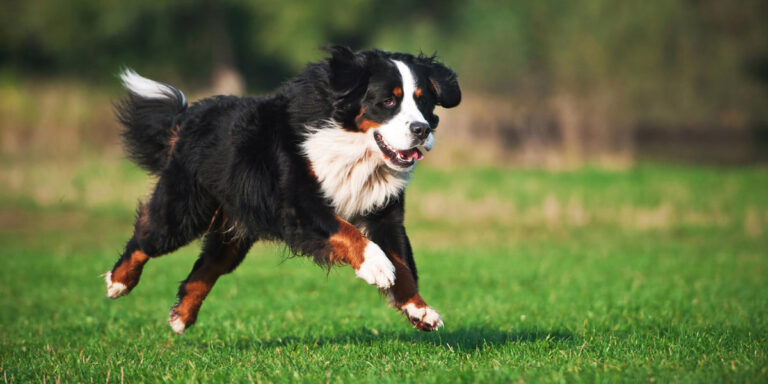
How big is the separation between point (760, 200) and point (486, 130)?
1023 cm

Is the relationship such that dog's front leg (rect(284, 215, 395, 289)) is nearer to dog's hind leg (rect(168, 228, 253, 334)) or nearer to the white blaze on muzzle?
the white blaze on muzzle

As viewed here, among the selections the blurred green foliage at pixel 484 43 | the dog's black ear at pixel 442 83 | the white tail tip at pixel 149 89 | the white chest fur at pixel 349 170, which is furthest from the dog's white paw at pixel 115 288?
the blurred green foliage at pixel 484 43

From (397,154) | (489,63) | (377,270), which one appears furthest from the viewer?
(489,63)

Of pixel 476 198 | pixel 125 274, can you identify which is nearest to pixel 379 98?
pixel 125 274

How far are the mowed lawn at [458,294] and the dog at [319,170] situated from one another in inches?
20.6

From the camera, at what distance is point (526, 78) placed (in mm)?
32875

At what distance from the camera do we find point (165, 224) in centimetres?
609

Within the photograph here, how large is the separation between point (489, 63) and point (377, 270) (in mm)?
30147

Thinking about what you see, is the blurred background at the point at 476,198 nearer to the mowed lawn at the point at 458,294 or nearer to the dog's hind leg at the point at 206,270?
the mowed lawn at the point at 458,294

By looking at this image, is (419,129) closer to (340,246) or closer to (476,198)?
(340,246)

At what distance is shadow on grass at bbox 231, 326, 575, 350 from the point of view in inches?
233

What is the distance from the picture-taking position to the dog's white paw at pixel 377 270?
193 inches

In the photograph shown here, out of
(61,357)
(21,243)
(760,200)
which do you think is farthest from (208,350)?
(760,200)

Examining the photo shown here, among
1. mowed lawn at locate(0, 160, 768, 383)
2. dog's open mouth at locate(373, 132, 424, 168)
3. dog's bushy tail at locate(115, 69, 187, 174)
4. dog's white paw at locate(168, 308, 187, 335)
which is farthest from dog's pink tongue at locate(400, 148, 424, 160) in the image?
dog's white paw at locate(168, 308, 187, 335)
